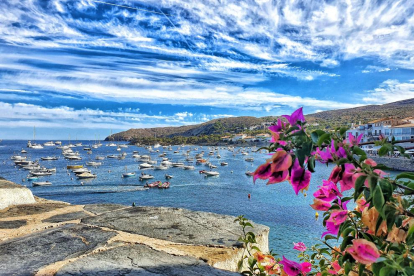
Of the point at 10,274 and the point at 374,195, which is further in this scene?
the point at 10,274

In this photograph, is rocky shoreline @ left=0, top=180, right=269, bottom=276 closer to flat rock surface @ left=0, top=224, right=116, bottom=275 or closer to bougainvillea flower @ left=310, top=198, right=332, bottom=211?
flat rock surface @ left=0, top=224, right=116, bottom=275

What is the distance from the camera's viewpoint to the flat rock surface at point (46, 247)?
335 cm

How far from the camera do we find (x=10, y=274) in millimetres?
3064

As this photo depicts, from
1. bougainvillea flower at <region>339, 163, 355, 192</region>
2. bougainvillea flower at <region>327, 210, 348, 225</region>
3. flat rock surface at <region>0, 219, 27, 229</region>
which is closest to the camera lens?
bougainvillea flower at <region>339, 163, 355, 192</region>

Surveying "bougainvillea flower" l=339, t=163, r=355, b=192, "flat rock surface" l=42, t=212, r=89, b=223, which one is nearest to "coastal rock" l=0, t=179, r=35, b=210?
"flat rock surface" l=42, t=212, r=89, b=223

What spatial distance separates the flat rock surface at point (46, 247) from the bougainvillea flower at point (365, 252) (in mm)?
3509

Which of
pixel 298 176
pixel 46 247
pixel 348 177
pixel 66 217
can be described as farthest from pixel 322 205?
pixel 66 217

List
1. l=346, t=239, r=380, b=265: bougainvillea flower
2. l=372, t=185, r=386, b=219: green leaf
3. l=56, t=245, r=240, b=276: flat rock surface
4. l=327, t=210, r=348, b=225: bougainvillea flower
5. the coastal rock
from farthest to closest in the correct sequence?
1. the coastal rock
2. l=56, t=245, r=240, b=276: flat rock surface
3. l=327, t=210, r=348, b=225: bougainvillea flower
4. l=346, t=239, r=380, b=265: bougainvillea flower
5. l=372, t=185, r=386, b=219: green leaf

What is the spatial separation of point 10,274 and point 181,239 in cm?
259

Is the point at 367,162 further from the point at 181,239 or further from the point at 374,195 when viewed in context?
the point at 181,239

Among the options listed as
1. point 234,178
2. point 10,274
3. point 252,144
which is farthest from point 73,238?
point 252,144

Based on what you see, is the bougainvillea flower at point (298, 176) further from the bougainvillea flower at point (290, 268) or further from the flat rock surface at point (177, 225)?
the flat rock surface at point (177, 225)

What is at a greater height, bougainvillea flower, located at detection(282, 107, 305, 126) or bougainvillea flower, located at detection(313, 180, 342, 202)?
bougainvillea flower, located at detection(282, 107, 305, 126)

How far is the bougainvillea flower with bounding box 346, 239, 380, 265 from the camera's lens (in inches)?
34.3
